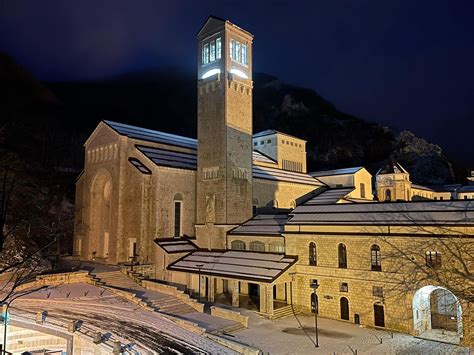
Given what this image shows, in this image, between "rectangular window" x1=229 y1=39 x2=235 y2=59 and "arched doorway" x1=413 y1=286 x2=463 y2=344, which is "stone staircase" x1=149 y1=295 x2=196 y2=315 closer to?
"arched doorway" x1=413 y1=286 x2=463 y2=344

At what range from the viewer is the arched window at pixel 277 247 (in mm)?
28109

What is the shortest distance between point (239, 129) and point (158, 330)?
783 inches

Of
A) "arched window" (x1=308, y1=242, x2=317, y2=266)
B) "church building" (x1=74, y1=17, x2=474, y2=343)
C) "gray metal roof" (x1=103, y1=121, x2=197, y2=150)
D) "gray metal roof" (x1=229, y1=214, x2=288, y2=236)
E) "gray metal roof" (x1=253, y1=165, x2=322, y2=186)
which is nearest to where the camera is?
"church building" (x1=74, y1=17, x2=474, y2=343)

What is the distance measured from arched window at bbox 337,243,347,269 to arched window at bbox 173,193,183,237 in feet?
55.3

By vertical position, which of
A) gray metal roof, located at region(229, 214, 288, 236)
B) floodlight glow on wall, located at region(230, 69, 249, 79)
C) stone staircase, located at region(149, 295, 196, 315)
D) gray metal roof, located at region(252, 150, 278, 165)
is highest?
floodlight glow on wall, located at region(230, 69, 249, 79)

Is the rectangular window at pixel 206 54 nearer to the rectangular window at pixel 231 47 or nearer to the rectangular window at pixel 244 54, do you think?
the rectangular window at pixel 231 47

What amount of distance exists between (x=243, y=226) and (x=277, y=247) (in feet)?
15.1

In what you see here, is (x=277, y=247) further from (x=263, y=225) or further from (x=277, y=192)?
(x=277, y=192)

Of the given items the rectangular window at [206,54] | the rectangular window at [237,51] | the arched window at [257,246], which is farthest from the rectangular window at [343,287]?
the rectangular window at [206,54]

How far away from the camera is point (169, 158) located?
3603 centimetres

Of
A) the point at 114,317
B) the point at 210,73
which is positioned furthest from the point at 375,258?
the point at 210,73

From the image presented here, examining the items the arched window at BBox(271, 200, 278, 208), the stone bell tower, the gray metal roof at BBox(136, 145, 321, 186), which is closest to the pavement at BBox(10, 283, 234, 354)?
the stone bell tower

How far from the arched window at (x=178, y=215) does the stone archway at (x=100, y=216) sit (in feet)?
24.3

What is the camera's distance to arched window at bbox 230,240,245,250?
30836 mm
